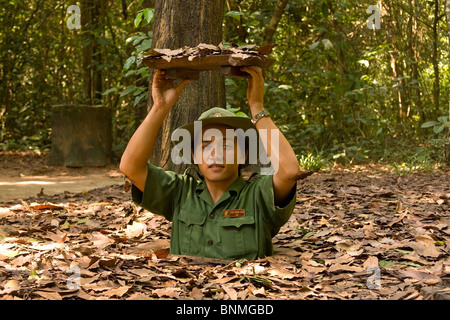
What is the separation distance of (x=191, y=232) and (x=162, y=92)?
2.50ft

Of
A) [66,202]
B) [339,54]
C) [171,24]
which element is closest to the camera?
[171,24]

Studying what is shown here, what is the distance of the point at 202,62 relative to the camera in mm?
2816

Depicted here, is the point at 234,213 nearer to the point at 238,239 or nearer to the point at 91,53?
the point at 238,239

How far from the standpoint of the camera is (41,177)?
27.5 ft

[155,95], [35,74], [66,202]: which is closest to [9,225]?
[66,202]

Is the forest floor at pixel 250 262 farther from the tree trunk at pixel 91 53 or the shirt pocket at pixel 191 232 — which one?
the tree trunk at pixel 91 53

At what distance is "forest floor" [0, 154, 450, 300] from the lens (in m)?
2.43

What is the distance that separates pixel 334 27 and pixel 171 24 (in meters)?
5.60

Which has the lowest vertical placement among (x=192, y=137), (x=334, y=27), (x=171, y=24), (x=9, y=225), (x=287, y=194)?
(x=9, y=225)

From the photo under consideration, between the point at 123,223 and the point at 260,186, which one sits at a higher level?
the point at 260,186

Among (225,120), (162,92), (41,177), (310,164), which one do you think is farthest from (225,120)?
(41,177)

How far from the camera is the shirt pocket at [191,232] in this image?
3035mm

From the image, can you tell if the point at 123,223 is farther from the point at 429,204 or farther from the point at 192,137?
the point at 429,204

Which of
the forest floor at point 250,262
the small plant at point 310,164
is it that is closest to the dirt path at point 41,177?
the forest floor at point 250,262
